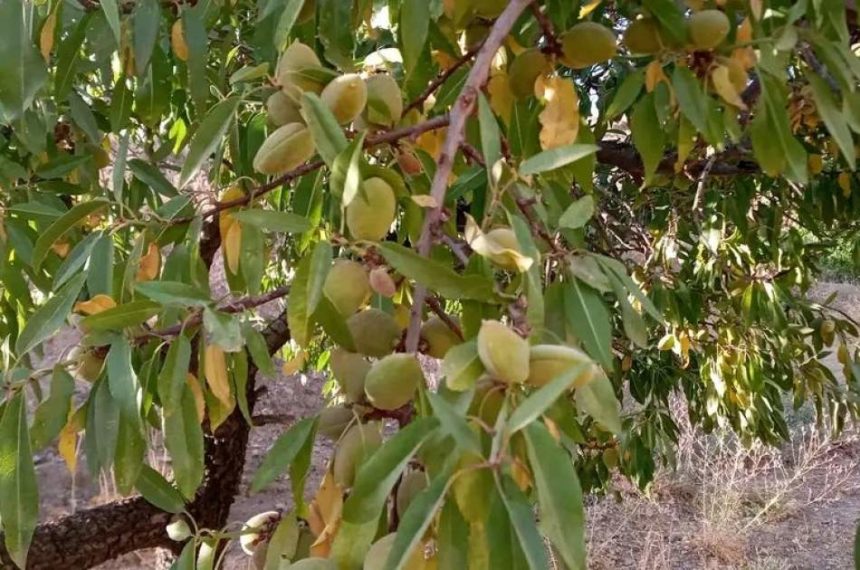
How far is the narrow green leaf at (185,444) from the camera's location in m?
0.62

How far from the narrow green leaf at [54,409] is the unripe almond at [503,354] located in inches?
14.6

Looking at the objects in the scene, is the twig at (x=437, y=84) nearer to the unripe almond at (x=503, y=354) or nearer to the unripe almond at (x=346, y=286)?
the unripe almond at (x=346, y=286)

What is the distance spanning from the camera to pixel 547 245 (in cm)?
60

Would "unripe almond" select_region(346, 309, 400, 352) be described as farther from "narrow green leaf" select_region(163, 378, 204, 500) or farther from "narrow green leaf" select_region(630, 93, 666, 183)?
"narrow green leaf" select_region(630, 93, 666, 183)

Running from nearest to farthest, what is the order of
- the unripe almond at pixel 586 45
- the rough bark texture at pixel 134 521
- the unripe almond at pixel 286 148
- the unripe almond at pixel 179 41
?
the unripe almond at pixel 286 148, the unripe almond at pixel 586 45, the unripe almond at pixel 179 41, the rough bark texture at pixel 134 521

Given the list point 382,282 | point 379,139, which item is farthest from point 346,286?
point 379,139

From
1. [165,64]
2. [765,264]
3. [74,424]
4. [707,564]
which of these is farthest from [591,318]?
[707,564]

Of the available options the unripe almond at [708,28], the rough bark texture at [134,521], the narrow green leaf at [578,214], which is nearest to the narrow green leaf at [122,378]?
the narrow green leaf at [578,214]

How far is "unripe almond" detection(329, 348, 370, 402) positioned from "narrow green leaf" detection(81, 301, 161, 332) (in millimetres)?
148

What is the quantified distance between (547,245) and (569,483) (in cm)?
24

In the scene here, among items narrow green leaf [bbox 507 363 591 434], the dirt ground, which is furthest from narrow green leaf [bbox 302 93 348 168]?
the dirt ground

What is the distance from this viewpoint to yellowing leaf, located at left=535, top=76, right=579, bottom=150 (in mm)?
667

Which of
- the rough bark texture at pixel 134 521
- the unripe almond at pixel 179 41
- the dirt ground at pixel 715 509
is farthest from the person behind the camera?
the dirt ground at pixel 715 509

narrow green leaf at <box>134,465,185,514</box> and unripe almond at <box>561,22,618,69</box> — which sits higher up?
unripe almond at <box>561,22,618,69</box>
